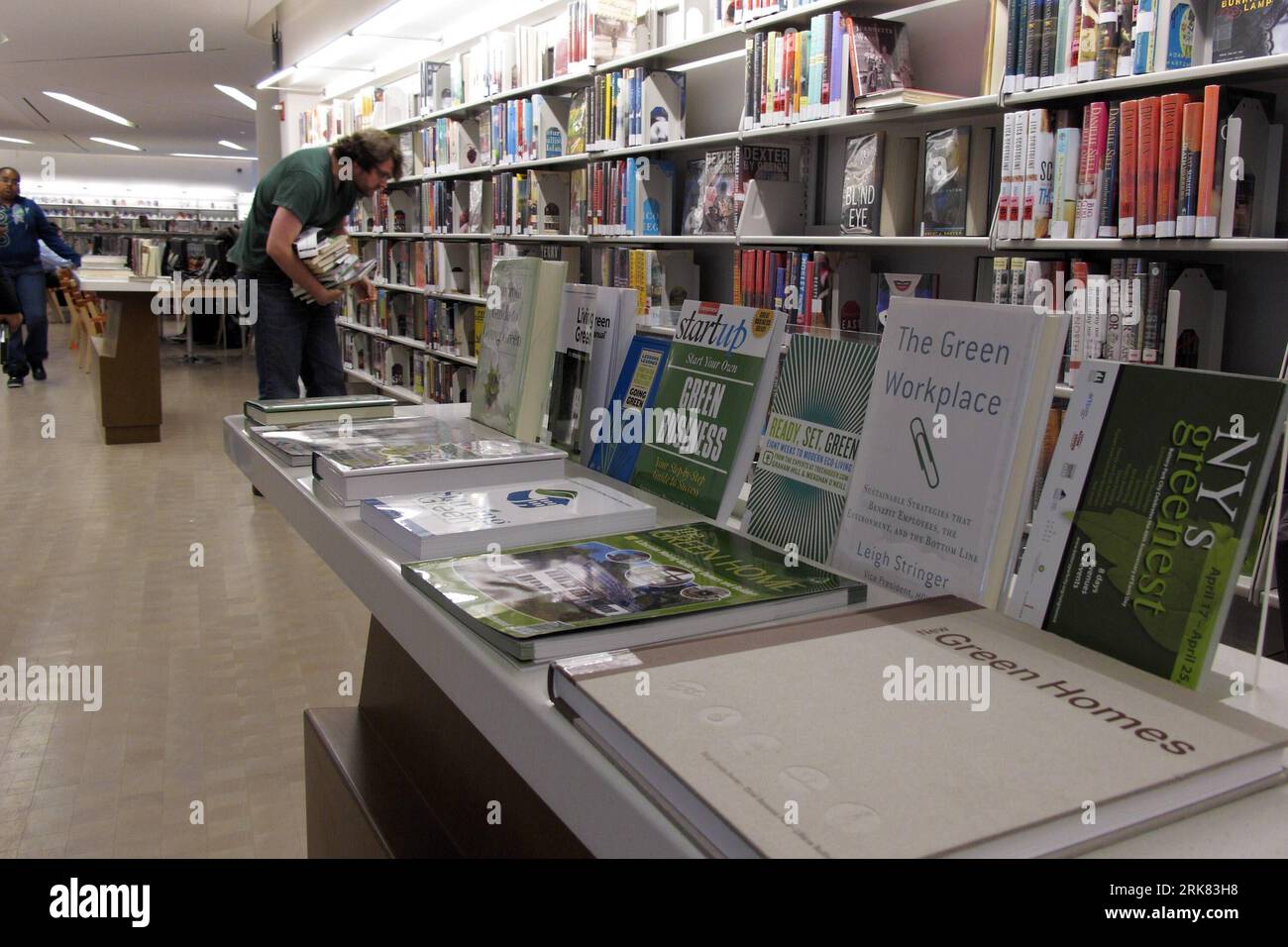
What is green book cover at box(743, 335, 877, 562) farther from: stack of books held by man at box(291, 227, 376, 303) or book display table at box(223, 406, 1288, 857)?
stack of books held by man at box(291, 227, 376, 303)

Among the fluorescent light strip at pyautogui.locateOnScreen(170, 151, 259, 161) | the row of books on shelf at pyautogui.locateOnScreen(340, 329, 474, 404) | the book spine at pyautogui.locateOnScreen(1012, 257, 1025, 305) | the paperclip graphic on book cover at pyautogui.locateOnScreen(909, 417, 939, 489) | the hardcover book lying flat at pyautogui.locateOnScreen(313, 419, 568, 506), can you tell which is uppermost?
the fluorescent light strip at pyautogui.locateOnScreen(170, 151, 259, 161)

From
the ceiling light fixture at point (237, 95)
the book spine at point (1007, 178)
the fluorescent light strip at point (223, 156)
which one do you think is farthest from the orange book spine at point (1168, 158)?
the fluorescent light strip at point (223, 156)

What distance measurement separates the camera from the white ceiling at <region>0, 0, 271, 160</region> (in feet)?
27.8

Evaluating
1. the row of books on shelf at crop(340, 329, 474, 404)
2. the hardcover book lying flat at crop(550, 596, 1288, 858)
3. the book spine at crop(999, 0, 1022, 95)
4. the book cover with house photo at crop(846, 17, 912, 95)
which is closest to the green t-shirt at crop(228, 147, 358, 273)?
the row of books on shelf at crop(340, 329, 474, 404)

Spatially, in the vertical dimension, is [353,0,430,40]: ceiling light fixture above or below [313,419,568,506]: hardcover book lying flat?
above

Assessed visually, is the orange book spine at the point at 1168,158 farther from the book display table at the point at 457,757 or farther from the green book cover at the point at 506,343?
the book display table at the point at 457,757

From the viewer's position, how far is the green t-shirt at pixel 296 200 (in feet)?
12.3

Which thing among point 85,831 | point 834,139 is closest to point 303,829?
point 85,831

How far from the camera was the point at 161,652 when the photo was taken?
2996 millimetres

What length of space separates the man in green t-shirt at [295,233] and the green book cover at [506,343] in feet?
7.56

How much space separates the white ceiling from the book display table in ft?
26.7

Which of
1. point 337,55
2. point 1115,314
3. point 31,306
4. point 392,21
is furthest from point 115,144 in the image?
point 1115,314

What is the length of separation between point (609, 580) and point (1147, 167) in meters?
2.24

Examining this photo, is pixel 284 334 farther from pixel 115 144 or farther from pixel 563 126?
pixel 115 144
